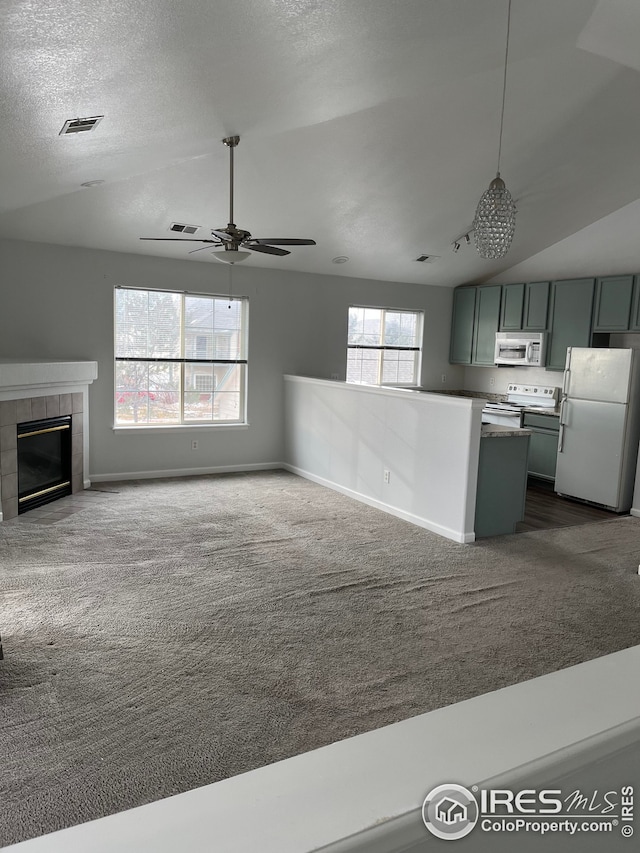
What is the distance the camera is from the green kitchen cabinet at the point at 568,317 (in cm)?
700

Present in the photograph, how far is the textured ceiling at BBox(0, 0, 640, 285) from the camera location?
2.80 meters

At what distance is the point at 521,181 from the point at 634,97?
1289mm

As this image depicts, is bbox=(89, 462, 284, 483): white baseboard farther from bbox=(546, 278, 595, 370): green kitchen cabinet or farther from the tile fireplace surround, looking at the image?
bbox=(546, 278, 595, 370): green kitchen cabinet

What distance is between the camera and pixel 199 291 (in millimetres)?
7121

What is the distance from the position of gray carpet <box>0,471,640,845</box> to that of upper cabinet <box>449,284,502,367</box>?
10.8ft

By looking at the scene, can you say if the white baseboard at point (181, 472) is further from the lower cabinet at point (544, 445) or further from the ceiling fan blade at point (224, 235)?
the ceiling fan blade at point (224, 235)

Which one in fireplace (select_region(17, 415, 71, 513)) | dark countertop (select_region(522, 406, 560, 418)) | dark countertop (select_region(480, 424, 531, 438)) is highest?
dark countertop (select_region(522, 406, 560, 418))

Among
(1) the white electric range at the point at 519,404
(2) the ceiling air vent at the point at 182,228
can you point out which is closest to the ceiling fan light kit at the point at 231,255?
(2) the ceiling air vent at the point at 182,228

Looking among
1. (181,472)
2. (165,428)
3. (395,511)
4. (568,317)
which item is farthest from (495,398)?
(165,428)

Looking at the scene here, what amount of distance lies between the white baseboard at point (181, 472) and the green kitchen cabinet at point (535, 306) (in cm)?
356

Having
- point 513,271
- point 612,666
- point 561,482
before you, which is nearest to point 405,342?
point 513,271

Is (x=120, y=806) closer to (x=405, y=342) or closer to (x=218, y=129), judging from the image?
(x=218, y=129)

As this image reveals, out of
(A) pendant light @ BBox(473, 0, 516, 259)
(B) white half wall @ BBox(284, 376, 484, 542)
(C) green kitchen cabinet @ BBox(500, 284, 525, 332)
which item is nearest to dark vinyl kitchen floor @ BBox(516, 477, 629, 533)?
(B) white half wall @ BBox(284, 376, 484, 542)

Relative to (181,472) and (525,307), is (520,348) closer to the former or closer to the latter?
(525,307)
